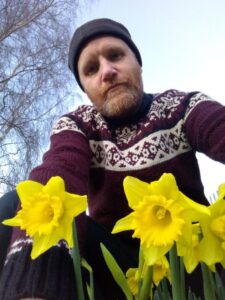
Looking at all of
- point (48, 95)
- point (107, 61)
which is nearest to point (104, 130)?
point (107, 61)

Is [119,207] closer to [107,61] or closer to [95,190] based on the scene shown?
[95,190]

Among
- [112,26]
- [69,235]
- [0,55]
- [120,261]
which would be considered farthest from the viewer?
[0,55]

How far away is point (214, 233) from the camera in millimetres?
407

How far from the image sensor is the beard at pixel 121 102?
972 millimetres

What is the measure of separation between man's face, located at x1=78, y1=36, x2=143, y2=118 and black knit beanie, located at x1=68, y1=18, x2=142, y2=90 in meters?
0.02

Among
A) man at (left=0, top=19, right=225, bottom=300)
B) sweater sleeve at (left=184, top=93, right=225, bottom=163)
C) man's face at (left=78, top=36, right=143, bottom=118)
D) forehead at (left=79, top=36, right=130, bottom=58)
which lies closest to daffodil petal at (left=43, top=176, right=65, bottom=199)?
man at (left=0, top=19, right=225, bottom=300)

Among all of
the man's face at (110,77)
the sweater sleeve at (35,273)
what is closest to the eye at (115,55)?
the man's face at (110,77)

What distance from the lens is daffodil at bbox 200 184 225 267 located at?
401mm

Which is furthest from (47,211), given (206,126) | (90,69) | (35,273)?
(90,69)

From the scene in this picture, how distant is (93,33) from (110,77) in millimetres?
179

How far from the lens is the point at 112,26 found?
45.0 inches

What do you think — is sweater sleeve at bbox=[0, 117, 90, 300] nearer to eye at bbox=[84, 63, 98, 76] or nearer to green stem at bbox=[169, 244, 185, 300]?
green stem at bbox=[169, 244, 185, 300]

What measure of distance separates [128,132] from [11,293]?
0.54m

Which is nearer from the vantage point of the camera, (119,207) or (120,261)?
(120,261)
